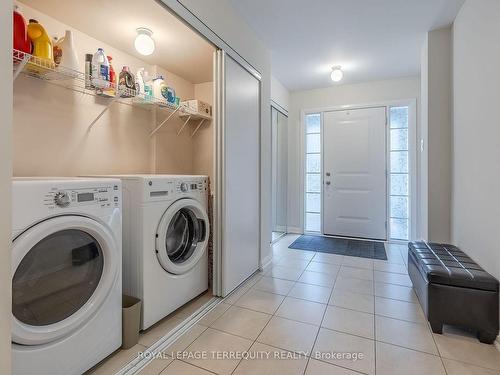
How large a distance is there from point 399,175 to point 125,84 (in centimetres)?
361

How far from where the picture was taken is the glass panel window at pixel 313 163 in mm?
4227

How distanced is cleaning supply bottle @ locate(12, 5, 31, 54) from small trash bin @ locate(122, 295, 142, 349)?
56.3 inches

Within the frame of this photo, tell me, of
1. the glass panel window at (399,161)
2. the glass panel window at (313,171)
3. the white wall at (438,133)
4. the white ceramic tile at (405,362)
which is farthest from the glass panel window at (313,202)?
the white ceramic tile at (405,362)

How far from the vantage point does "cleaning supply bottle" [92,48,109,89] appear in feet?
5.44

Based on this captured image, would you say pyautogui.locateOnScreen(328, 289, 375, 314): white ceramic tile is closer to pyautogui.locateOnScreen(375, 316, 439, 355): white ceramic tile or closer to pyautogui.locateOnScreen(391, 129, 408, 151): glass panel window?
pyautogui.locateOnScreen(375, 316, 439, 355): white ceramic tile

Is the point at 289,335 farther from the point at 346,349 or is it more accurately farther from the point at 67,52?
the point at 67,52

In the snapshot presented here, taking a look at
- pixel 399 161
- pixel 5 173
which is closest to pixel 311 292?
pixel 5 173

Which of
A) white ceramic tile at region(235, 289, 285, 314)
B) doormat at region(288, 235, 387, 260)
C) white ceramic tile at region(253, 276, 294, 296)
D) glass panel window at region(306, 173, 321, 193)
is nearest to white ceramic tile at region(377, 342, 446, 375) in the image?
white ceramic tile at region(235, 289, 285, 314)

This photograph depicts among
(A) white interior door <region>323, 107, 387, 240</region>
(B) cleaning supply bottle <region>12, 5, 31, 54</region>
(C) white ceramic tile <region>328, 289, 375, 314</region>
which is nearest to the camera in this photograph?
(B) cleaning supply bottle <region>12, 5, 31, 54</region>

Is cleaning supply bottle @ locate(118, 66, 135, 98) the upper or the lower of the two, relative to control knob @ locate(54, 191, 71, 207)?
upper

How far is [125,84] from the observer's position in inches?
74.6

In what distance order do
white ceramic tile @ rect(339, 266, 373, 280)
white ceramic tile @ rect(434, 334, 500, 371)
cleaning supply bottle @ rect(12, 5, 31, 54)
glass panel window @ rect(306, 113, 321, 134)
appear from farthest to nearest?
glass panel window @ rect(306, 113, 321, 134), white ceramic tile @ rect(339, 266, 373, 280), white ceramic tile @ rect(434, 334, 500, 371), cleaning supply bottle @ rect(12, 5, 31, 54)

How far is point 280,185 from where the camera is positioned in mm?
4340

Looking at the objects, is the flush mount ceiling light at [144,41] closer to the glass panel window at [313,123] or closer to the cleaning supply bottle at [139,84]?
the cleaning supply bottle at [139,84]
